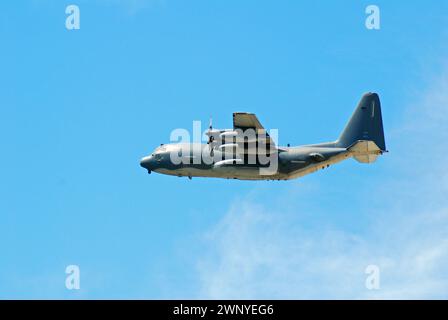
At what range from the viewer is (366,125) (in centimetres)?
5591

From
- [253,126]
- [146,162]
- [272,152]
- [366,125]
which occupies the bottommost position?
[272,152]

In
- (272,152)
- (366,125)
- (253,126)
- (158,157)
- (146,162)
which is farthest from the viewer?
(146,162)

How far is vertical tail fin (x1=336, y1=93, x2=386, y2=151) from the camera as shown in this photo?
55.7 metres

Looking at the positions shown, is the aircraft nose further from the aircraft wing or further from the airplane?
the aircraft wing

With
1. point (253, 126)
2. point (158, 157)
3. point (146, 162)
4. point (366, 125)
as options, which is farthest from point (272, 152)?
point (146, 162)

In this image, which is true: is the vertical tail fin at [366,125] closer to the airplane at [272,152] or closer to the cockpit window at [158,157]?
the airplane at [272,152]

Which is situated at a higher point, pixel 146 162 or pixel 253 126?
pixel 146 162

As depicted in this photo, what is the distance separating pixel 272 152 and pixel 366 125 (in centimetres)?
646

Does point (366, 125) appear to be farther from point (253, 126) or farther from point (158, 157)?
point (158, 157)

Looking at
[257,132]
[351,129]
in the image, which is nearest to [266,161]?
[257,132]

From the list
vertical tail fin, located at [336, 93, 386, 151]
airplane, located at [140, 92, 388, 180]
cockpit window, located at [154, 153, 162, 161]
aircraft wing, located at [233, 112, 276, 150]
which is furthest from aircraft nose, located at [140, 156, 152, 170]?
vertical tail fin, located at [336, 93, 386, 151]
